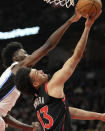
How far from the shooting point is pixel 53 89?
3469mm

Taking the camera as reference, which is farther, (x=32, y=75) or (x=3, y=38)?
(x=3, y=38)

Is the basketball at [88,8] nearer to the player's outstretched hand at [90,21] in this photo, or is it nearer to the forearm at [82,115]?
the player's outstretched hand at [90,21]

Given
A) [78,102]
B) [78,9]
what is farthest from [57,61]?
[78,9]

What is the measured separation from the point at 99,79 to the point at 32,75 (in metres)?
11.4

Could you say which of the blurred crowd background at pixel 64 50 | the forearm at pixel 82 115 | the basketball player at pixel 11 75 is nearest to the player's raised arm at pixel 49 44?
the basketball player at pixel 11 75

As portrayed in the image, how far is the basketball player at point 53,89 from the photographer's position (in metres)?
3.48

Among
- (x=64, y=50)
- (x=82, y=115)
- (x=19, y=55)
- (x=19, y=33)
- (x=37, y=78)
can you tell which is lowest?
(x=64, y=50)

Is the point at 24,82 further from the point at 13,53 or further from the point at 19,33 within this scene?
the point at 19,33

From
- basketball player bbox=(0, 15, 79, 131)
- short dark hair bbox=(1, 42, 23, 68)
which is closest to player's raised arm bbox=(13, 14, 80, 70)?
basketball player bbox=(0, 15, 79, 131)

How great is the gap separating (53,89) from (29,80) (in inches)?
11.8

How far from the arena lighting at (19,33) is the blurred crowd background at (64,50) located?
9 cm

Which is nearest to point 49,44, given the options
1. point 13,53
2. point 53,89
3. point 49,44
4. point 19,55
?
point 49,44

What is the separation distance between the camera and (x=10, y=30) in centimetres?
867

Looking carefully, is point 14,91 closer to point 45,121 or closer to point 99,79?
point 45,121
